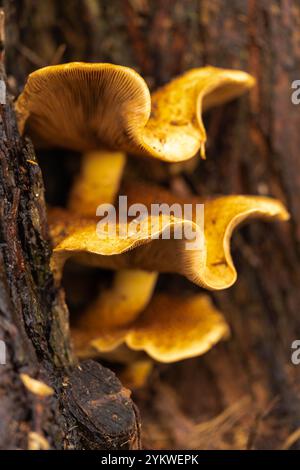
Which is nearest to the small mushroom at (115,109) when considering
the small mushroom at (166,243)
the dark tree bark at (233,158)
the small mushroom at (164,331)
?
the small mushroom at (166,243)

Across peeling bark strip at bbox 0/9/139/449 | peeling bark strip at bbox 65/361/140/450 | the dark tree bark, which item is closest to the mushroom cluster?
peeling bark strip at bbox 0/9/139/449

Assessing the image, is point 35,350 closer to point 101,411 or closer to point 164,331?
point 101,411

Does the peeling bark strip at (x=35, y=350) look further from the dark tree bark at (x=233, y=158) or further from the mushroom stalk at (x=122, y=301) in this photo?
the dark tree bark at (x=233, y=158)

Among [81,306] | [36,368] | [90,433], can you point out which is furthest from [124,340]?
[36,368]

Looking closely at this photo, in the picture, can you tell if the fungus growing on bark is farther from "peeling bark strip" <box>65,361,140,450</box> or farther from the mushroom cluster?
"peeling bark strip" <box>65,361,140,450</box>

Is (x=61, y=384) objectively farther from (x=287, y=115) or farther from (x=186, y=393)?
(x=287, y=115)
